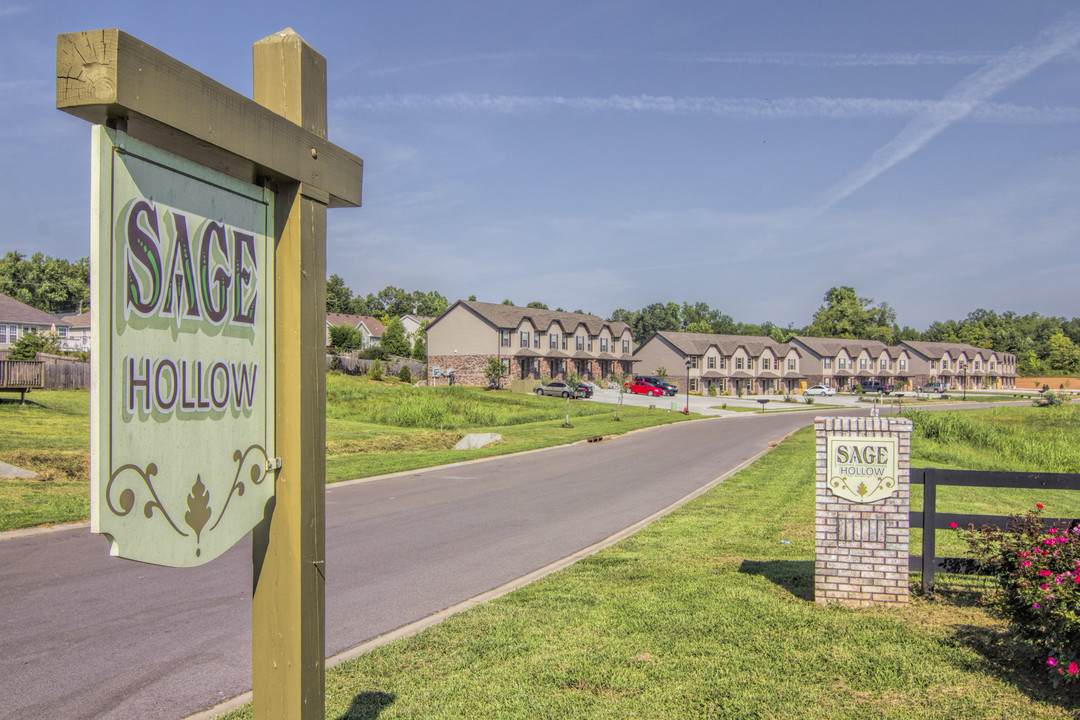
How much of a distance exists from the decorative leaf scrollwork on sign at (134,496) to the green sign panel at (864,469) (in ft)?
21.3

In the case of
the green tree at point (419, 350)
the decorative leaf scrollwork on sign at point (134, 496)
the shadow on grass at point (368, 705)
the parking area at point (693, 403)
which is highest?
the green tree at point (419, 350)

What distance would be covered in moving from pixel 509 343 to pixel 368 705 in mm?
67249

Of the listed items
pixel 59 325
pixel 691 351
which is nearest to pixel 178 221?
pixel 59 325

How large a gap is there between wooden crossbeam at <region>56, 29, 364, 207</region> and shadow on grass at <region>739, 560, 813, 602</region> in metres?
6.57

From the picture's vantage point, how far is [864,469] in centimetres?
741

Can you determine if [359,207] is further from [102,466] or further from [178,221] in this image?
[102,466]

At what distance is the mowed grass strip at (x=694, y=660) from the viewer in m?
5.02

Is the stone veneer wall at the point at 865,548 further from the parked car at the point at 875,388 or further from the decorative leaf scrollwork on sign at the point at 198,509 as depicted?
the parked car at the point at 875,388

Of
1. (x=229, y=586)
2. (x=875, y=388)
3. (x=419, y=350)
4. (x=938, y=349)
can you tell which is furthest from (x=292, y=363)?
(x=938, y=349)

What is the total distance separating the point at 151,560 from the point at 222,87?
1611 mm

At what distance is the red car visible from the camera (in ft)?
229

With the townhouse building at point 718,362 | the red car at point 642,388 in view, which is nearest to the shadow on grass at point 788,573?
the red car at point 642,388

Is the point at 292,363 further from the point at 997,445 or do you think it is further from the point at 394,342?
the point at 394,342

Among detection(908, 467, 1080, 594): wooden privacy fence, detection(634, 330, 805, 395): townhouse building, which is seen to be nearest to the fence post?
detection(908, 467, 1080, 594): wooden privacy fence
